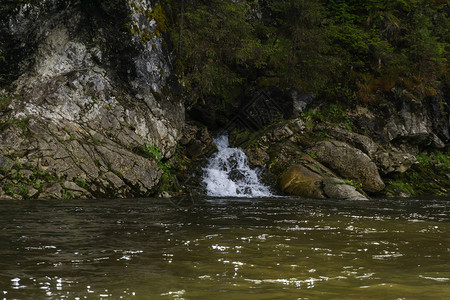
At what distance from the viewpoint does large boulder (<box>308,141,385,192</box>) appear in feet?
52.2

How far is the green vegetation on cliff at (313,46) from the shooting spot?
16.5 meters

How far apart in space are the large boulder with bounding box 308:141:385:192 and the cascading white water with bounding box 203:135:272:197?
9.99ft

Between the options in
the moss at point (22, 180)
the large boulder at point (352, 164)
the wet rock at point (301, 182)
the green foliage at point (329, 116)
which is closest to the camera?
the moss at point (22, 180)

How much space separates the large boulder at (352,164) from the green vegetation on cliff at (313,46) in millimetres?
4172

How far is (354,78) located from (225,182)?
1037cm

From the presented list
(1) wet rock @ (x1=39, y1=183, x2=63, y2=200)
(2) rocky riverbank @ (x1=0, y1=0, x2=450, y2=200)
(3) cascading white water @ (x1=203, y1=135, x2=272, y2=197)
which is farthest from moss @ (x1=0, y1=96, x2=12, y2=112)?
(3) cascading white water @ (x1=203, y1=135, x2=272, y2=197)

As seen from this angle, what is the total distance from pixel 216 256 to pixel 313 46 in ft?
53.5

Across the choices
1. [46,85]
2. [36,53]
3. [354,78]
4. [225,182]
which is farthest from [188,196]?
[354,78]

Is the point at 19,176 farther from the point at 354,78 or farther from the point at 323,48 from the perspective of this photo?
the point at 354,78

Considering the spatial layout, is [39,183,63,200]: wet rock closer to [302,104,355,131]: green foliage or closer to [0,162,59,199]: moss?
[0,162,59,199]: moss

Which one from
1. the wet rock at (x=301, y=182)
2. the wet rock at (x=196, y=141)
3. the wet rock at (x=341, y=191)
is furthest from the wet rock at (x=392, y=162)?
the wet rock at (x=196, y=141)

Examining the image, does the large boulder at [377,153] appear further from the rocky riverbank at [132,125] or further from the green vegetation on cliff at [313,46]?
the green vegetation on cliff at [313,46]

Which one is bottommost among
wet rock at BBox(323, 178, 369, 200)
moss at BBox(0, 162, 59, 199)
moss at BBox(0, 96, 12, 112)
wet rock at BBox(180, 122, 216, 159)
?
wet rock at BBox(323, 178, 369, 200)

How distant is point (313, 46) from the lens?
62.1 ft
